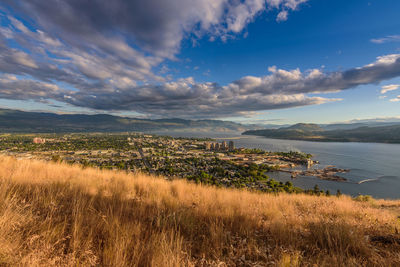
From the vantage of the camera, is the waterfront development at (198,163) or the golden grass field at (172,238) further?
the waterfront development at (198,163)

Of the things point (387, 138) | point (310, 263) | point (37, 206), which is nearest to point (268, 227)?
point (310, 263)

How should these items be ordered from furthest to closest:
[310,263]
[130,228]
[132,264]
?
[130,228], [310,263], [132,264]

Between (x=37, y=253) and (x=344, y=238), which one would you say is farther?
(x=344, y=238)

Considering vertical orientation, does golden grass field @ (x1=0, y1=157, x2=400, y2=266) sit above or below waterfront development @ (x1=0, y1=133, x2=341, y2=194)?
above

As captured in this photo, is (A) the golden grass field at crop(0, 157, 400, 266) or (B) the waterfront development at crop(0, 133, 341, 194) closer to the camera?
(A) the golden grass field at crop(0, 157, 400, 266)

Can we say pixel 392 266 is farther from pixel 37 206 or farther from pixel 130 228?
pixel 37 206

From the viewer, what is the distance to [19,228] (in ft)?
6.76

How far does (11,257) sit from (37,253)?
19 centimetres

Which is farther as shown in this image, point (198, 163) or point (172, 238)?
point (198, 163)

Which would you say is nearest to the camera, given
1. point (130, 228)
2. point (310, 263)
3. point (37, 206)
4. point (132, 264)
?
point (132, 264)

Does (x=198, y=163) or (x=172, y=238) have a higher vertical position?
(x=172, y=238)

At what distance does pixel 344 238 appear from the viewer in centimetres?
269

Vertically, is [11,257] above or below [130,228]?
above

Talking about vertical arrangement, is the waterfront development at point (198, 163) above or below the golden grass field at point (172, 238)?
below
